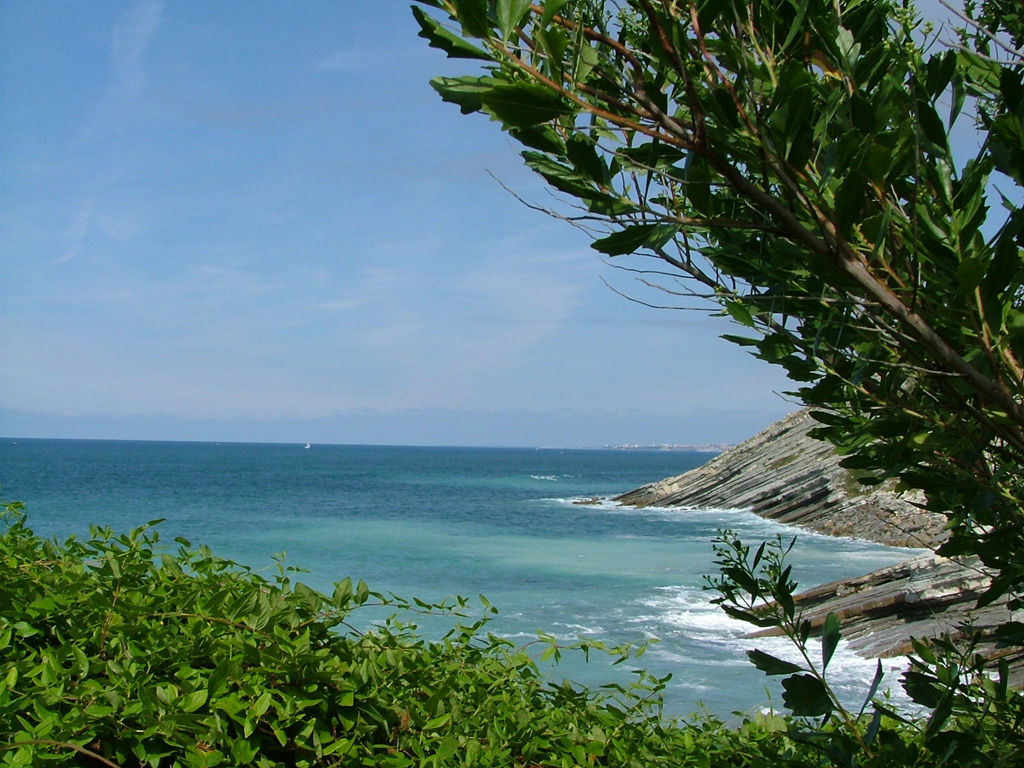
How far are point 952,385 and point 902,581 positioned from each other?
13.8m

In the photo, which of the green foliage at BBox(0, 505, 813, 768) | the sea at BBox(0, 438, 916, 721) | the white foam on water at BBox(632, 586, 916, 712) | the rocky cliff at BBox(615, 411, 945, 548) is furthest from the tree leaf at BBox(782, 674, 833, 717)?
the rocky cliff at BBox(615, 411, 945, 548)

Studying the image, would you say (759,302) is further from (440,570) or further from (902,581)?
(440,570)

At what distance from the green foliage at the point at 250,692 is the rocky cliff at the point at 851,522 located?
1.26m

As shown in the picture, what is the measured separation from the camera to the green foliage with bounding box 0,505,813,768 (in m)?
2.11

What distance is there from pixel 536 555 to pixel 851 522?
13673 millimetres

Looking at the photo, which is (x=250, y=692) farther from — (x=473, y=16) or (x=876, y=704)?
(x=473, y=16)

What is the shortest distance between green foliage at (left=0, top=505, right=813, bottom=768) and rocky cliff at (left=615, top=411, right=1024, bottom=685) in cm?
126

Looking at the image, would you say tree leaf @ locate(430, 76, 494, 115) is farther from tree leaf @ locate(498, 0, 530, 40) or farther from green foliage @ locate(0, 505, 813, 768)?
green foliage @ locate(0, 505, 813, 768)

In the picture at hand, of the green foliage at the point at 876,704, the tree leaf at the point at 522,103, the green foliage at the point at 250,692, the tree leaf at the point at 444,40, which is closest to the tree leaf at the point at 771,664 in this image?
the green foliage at the point at 876,704

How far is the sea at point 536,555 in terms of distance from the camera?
1175cm

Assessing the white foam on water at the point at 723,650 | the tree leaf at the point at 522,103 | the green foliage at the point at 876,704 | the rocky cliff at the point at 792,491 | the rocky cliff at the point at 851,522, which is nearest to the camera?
the tree leaf at the point at 522,103

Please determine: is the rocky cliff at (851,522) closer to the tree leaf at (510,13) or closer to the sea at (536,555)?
the sea at (536,555)

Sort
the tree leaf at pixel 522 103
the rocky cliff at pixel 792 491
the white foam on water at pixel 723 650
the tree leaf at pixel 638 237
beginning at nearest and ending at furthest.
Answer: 1. the tree leaf at pixel 522 103
2. the tree leaf at pixel 638 237
3. the white foam on water at pixel 723 650
4. the rocky cliff at pixel 792 491

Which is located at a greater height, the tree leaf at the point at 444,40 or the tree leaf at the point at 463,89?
the tree leaf at the point at 444,40
